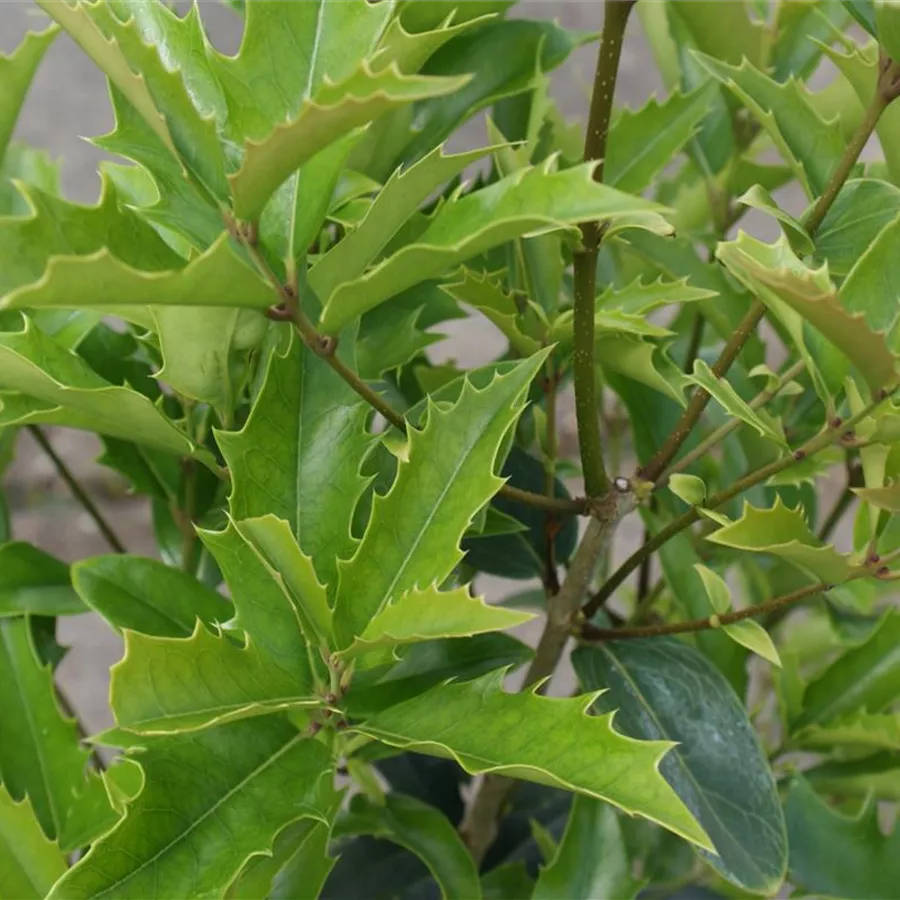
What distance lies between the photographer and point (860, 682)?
0.54 metres

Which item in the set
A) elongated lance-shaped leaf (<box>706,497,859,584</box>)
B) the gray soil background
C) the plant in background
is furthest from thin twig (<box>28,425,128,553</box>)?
the gray soil background

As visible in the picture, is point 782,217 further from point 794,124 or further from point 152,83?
point 152,83

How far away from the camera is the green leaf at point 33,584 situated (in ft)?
1.54

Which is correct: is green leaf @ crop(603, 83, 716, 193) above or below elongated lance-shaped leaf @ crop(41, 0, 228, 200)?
below

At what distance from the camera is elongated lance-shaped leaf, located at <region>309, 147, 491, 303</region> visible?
0.28 meters

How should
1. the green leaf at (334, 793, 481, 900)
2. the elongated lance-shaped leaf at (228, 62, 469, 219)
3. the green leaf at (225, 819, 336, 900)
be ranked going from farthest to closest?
1. the green leaf at (334, 793, 481, 900)
2. the green leaf at (225, 819, 336, 900)
3. the elongated lance-shaped leaf at (228, 62, 469, 219)

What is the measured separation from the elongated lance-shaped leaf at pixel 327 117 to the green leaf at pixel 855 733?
1.24 ft

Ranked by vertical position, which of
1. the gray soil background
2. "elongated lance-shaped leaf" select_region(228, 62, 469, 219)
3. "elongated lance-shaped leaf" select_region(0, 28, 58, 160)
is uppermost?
"elongated lance-shaped leaf" select_region(0, 28, 58, 160)

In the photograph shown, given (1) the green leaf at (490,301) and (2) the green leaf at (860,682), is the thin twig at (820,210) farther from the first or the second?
(2) the green leaf at (860,682)

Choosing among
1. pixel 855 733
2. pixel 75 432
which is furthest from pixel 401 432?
pixel 75 432

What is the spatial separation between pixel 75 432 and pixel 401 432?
1289 millimetres

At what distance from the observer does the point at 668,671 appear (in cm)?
46

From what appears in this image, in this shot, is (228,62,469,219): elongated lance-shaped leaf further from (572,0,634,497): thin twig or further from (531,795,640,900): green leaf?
(531,795,640,900): green leaf

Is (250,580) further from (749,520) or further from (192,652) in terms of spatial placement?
(749,520)
